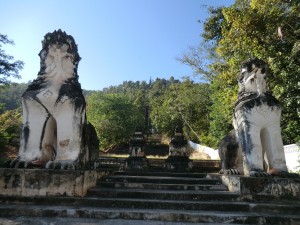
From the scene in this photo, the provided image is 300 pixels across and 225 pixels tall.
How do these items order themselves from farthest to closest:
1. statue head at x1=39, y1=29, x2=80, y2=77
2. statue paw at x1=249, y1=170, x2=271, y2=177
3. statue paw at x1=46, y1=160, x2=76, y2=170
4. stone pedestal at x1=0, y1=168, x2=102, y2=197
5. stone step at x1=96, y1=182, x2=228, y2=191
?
stone step at x1=96, y1=182, x2=228, y2=191 → statue head at x1=39, y1=29, x2=80, y2=77 → statue paw at x1=249, y1=170, x2=271, y2=177 → statue paw at x1=46, y1=160, x2=76, y2=170 → stone pedestal at x1=0, y1=168, x2=102, y2=197

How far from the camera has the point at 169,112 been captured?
32531 mm

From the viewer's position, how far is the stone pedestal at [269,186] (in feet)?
13.3

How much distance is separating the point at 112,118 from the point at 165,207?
25.3 meters

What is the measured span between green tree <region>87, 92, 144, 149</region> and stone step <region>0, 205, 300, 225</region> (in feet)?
77.2

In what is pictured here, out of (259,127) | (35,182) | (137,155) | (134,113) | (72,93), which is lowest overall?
(35,182)

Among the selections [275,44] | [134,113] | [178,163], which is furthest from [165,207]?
[134,113]

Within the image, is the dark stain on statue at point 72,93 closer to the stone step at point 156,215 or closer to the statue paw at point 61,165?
the statue paw at point 61,165

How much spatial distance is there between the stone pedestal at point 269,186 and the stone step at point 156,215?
54 cm

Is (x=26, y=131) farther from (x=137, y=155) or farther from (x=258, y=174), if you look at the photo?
(x=137, y=155)

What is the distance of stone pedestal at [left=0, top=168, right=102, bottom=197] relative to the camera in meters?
3.91

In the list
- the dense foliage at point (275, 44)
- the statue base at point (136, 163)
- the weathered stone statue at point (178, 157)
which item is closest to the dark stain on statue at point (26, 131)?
the statue base at point (136, 163)

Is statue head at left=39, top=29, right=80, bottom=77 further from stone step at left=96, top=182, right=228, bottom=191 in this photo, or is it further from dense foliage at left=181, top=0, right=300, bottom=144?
dense foliage at left=181, top=0, right=300, bottom=144

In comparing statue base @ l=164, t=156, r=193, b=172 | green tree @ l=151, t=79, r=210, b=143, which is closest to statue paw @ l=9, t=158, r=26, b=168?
statue base @ l=164, t=156, r=193, b=172

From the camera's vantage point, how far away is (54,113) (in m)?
4.30
